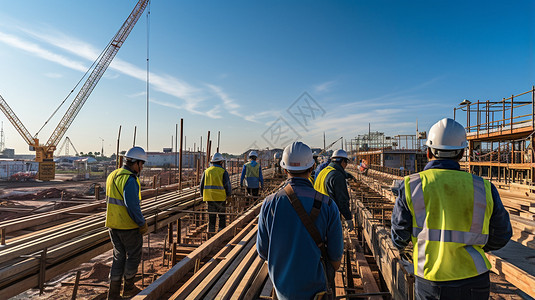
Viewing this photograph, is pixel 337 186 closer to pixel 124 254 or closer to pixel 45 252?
pixel 124 254

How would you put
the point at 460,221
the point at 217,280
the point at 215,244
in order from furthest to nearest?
the point at 215,244
the point at 217,280
the point at 460,221

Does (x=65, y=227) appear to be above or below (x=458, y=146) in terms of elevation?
below

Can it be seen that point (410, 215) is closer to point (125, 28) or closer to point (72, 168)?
point (125, 28)

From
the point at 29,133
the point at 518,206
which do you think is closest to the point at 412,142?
the point at 518,206

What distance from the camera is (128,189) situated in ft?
14.1

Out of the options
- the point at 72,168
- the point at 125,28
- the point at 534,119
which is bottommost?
the point at 72,168

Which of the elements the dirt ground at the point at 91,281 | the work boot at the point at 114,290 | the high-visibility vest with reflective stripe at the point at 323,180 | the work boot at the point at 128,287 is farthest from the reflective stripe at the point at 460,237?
the dirt ground at the point at 91,281

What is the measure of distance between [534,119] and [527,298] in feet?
34.1

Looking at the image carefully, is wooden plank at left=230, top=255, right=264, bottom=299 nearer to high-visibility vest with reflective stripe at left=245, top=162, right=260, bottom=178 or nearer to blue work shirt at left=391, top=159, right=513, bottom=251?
blue work shirt at left=391, top=159, right=513, bottom=251

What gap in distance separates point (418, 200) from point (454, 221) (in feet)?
0.85

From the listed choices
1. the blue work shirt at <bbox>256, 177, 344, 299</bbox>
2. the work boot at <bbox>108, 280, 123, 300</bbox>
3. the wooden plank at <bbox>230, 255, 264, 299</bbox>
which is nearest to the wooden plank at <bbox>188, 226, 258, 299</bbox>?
the wooden plank at <bbox>230, 255, 264, 299</bbox>

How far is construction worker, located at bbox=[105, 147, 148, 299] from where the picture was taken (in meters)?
4.33

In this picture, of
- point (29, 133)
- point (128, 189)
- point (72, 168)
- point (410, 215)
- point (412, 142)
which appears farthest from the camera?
point (72, 168)

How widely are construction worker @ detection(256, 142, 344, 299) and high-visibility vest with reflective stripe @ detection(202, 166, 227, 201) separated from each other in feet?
16.2
